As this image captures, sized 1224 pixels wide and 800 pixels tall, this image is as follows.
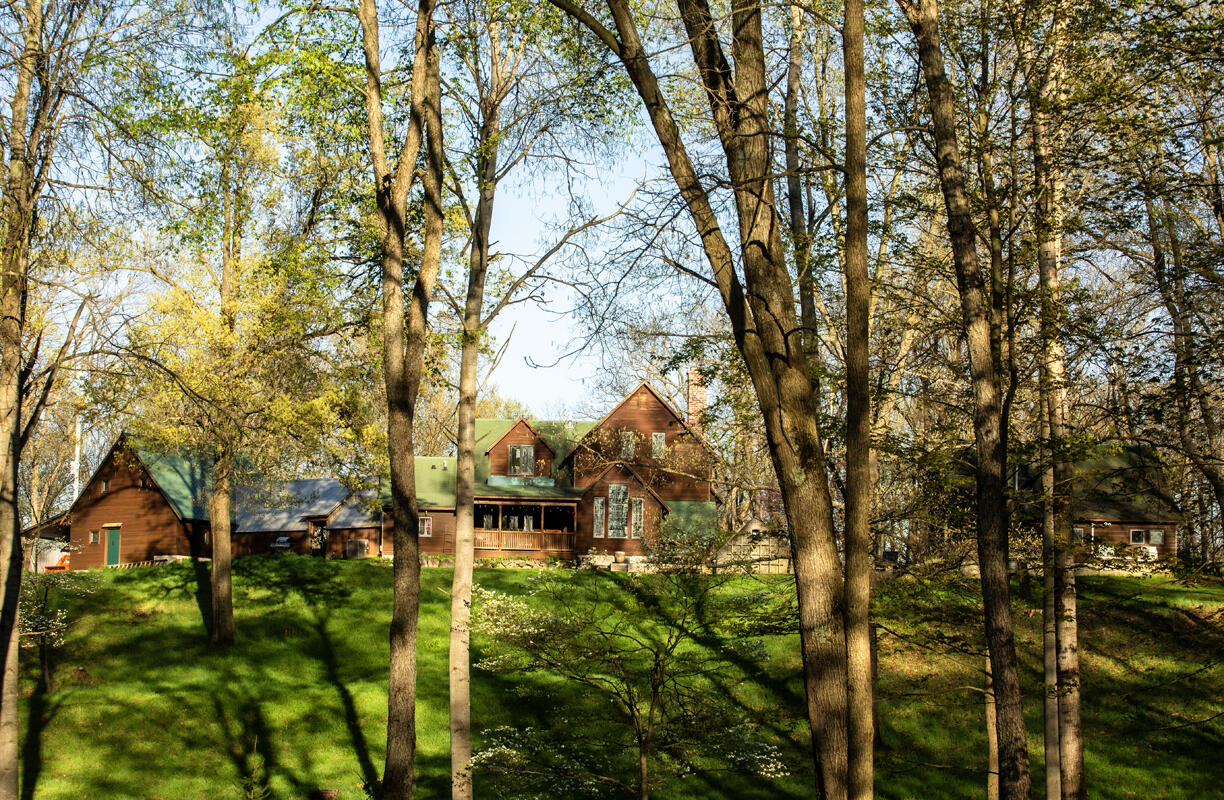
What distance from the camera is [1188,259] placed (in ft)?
36.1

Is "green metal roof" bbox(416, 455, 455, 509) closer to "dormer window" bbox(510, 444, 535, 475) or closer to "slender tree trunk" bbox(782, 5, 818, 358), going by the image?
"dormer window" bbox(510, 444, 535, 475)

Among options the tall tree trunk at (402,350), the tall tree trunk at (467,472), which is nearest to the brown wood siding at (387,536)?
the tall tree trunk at (467,472)

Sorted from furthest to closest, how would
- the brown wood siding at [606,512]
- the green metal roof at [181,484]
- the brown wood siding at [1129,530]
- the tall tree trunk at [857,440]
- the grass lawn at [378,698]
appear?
the brown wood siding at [1129,530] < the brown wood siding at [606,512] < the green metal roof at [181,484] < the grass lawn at [378,698] < the tall tree trunk at [857,440]

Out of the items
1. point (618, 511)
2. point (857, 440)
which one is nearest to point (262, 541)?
point (618, 511)

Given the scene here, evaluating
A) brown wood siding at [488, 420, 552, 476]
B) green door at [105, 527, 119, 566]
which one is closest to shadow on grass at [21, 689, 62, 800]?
green door at [105, 527, 119, 566]

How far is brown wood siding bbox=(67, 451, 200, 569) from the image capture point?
116ft

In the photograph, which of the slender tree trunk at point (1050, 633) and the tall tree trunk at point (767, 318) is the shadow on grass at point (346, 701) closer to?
the slender tree trunk at point (1050, 633)

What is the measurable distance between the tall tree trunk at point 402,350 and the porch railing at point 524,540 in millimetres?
25065

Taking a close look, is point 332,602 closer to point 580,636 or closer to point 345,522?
point 345,522

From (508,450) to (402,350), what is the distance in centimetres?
2677

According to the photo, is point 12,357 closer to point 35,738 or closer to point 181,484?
point 35,738

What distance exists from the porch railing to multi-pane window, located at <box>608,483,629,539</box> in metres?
1.83

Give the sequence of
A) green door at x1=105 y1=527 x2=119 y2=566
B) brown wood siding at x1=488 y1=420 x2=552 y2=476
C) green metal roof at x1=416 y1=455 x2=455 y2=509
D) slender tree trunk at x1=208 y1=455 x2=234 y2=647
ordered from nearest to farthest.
Result: slender tree trunk at x1=208 y1=455 x2=234 y2=647 < green door at x1=105 y1=527 x2=119 y2=566 < green metal roof at x1=416 y1=455 x2=455 y2=509 < brown wood siding at x1=488 y1=420 x2=552 y2=476

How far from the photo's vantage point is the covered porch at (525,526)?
118ft
